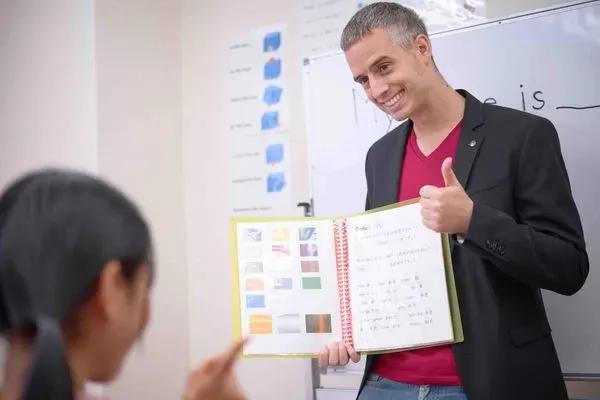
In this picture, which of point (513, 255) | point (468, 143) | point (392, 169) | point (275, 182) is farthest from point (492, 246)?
point (275, 182)

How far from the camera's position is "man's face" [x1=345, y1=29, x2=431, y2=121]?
1.44m

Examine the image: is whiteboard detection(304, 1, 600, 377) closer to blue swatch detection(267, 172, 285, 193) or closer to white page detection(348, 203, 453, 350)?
blue swatch detection(267, 172, 285, 193)

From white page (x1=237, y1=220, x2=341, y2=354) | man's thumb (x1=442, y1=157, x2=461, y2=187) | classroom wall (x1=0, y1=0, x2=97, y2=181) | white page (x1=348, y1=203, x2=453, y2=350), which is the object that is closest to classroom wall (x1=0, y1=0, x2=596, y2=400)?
classroom wall (x1=0, y1=0, x2=97, y2=181)

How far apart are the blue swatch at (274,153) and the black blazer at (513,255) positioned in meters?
1.30

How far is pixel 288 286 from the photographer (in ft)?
4.93

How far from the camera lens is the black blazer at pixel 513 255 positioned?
45.7 inches

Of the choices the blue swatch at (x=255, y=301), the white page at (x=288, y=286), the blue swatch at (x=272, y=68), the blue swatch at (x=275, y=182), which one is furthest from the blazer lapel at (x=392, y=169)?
the blue swatch at (x=272, y=68)

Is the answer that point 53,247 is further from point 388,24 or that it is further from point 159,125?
point 159,125

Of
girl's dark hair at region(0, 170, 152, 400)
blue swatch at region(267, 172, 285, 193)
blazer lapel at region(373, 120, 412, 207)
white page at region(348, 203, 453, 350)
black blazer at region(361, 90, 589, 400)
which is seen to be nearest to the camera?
girl's dark hair at region(0, 170, 152, 400)

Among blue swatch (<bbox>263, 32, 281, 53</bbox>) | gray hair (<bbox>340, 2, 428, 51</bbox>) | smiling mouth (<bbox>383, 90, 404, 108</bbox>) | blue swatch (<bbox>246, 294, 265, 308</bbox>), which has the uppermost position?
blue swatch (<bbox>263, 32, 281, 53</bbox>)

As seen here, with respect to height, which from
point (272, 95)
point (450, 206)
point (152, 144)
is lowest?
point (450, 206)

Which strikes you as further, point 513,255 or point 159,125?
point 159,125

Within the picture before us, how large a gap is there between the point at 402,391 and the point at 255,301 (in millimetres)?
428

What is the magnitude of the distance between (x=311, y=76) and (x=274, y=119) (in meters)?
0.37
